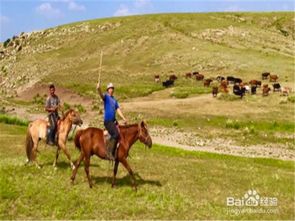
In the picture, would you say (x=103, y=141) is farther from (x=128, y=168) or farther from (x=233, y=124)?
(x=233, y=124)

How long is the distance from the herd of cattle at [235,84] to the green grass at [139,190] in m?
32.7

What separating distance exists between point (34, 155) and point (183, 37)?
78.1 m

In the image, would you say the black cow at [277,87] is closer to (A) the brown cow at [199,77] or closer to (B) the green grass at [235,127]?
(B) the green grass at [235,127]

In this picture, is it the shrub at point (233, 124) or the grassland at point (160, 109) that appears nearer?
the grassland at point (160, 109)

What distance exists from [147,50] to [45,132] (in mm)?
71852

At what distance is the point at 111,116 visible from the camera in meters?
18.1

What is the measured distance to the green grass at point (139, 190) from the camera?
55.2ft

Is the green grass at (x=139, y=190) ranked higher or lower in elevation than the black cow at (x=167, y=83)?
lower

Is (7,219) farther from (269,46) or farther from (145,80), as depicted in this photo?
(269,46)

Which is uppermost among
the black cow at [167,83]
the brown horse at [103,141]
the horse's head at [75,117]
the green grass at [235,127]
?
the black cow at [167,83]

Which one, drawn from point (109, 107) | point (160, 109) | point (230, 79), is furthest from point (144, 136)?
point (230, 79)

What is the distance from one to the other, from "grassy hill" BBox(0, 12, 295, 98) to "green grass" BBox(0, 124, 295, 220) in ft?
136

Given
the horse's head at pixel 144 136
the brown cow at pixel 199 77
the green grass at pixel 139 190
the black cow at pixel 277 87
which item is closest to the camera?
the green grass at pixel 139 190

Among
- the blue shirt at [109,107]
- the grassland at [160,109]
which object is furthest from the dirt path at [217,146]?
the blue shirt at [109,107]
